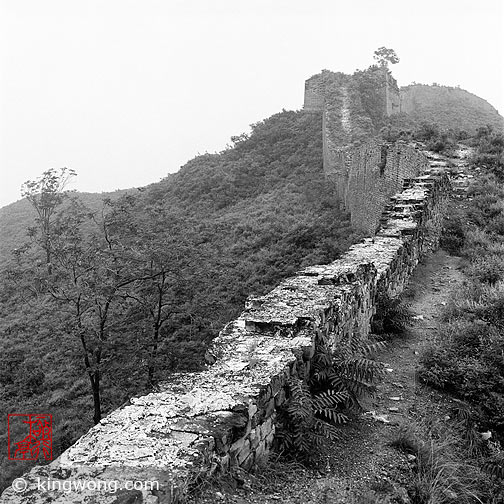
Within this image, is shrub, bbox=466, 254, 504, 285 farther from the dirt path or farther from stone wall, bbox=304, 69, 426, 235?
stone wall, bbox=304, 69, 426, 235

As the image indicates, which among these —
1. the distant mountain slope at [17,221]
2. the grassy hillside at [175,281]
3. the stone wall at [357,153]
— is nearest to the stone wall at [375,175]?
the stone wall at [357,153]

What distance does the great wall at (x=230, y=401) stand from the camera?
2.85 m

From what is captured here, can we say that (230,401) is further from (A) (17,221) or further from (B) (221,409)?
(A) (17,221)

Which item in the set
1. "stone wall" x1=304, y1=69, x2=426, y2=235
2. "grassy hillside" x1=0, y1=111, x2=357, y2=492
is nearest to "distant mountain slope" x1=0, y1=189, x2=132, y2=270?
"grassy hillside" x1=0, y1=111, x2=357, y2=492

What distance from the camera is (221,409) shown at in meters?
3.64

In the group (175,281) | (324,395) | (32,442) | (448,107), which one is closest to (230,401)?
(324,395)

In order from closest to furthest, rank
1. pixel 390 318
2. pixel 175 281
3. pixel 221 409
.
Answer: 1. pixel 221 409
2. pixel 390 318
3. pixel 175 281

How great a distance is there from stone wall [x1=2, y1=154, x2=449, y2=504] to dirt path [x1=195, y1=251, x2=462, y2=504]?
0.23 meters

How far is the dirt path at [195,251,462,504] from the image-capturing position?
3.40m

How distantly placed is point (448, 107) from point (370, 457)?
41317mm

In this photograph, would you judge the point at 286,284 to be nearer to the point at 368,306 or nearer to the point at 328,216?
the point at 368,306

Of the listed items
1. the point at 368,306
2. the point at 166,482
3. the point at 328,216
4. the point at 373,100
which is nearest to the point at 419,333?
the point at 368,306

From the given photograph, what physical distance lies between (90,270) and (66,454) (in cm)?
1149

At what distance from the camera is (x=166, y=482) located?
282 centimetres
